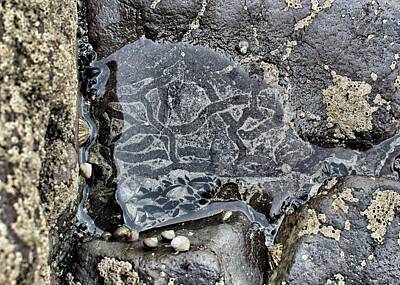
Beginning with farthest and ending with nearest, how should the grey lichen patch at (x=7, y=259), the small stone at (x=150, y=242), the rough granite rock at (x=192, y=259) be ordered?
the small stone at (x=150, y=242), the rough granite rock at (x=192, y=259), the grey lichen patch at (x=7, y=259)

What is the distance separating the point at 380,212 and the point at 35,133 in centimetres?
189

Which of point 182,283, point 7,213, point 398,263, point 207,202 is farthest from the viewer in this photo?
point 207,202

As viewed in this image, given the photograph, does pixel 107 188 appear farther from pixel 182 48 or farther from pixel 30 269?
pixel 30 269

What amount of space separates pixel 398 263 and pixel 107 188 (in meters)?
1.59

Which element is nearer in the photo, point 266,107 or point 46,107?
Answer: point 46,107

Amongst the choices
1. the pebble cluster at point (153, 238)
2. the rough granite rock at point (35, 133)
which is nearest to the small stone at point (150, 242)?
the pebble cluster at point (153, 238)

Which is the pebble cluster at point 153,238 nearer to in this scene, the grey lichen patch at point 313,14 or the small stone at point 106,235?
the small stone at point 106,235

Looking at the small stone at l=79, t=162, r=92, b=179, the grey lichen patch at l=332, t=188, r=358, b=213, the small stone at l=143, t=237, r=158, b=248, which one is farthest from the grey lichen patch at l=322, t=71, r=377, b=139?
the small stone at l=79, t=162, r=92, b=179

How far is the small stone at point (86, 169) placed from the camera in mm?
3291

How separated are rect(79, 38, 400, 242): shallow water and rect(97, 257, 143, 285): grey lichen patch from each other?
1.67 ft

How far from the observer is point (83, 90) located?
3.45 m

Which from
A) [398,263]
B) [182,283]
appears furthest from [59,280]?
[398,263]

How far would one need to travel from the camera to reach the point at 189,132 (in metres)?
3.45

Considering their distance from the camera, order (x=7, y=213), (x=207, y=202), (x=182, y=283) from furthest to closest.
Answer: (x=207, y=202), (x=182, y=283), (x=7, y=213)
